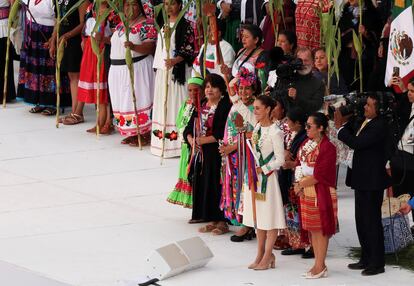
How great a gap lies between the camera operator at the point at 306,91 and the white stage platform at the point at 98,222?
0.94 metres

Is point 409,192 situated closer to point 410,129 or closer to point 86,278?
point 410,129

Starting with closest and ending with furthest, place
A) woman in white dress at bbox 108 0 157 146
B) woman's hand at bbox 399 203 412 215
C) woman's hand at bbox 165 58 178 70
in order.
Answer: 1. woman's hand at bbox 399 203 412 215
2. woman's hand at bbox 165 58 178 70
3. woman in white dress at bbox 108 0 157 146

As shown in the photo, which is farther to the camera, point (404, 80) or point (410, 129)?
point (404, 80)

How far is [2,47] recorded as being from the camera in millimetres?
15492

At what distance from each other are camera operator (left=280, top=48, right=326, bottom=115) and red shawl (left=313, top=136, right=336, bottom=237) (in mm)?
1274

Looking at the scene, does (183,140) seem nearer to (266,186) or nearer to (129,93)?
(266,186)

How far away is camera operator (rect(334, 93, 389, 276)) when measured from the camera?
8836mm

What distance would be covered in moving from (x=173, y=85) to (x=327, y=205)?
4037mm

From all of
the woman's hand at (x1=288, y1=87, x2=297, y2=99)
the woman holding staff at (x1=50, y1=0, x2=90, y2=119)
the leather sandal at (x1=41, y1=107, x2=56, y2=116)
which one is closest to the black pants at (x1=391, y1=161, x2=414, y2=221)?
the woman's hand at (x1=288, y1=87, x2=297, y2=99)

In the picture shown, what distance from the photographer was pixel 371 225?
8.91 meters

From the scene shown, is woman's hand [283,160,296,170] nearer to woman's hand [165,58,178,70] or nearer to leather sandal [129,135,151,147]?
woman's hand [165,58,178,70]

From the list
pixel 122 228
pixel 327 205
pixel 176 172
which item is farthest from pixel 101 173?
pixel 327 205

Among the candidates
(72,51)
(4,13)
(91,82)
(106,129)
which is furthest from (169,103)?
(4,13)

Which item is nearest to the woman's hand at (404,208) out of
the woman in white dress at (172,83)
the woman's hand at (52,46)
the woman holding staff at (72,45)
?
the woman in white dress at (172,83)
